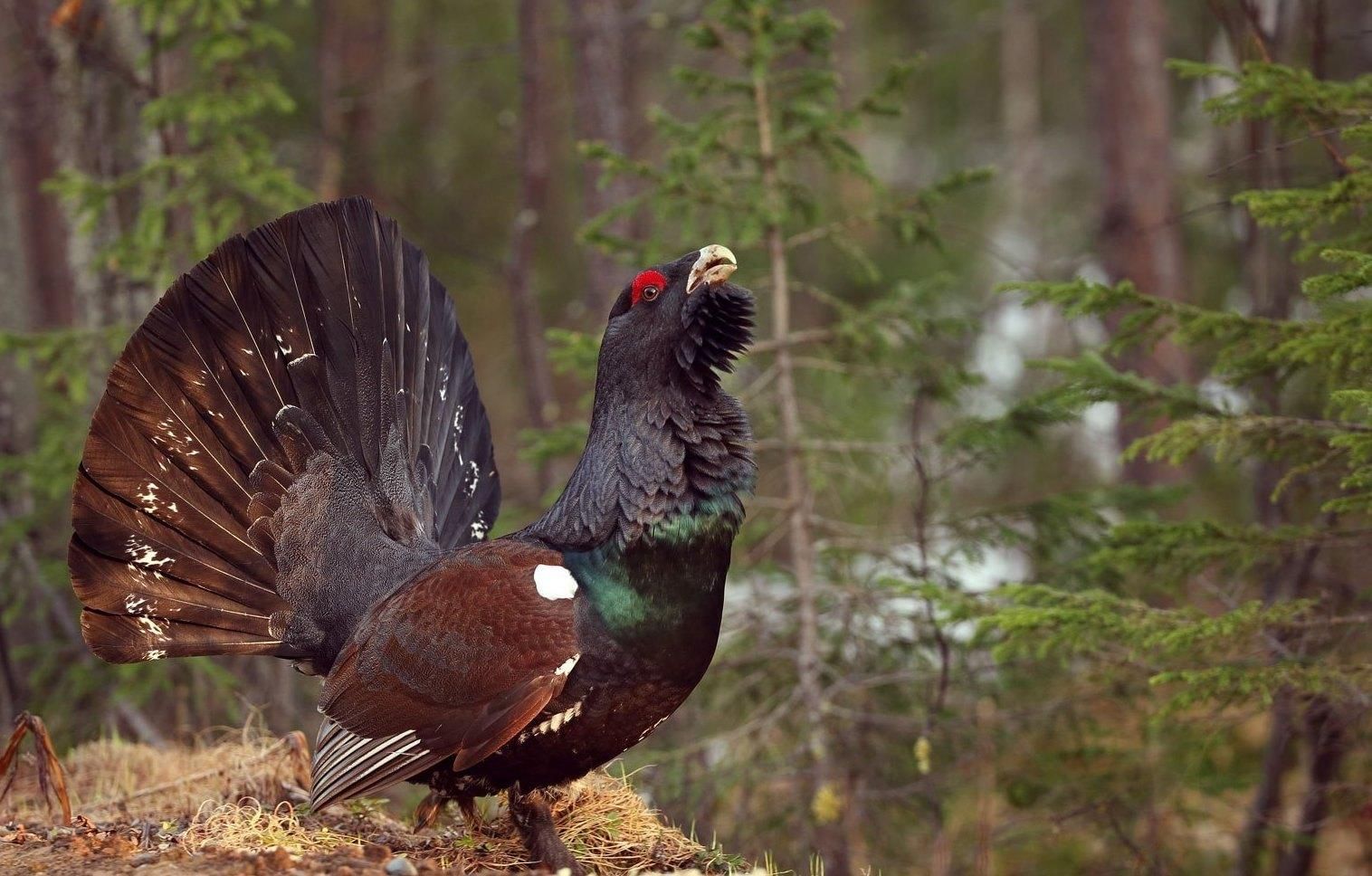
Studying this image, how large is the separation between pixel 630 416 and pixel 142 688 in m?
4.54

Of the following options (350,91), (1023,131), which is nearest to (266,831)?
(350,91)

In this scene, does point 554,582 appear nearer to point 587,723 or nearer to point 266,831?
point 587,723

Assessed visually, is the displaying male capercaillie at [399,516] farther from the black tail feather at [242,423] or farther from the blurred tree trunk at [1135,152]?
the blurred tree trunk at [1135,152]

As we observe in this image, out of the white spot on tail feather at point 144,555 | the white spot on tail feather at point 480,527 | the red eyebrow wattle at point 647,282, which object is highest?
the red eyebrow wattle at point 647,282

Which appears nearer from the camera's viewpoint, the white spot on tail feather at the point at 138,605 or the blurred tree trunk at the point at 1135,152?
the white spot on tail feather at the point at 138,605

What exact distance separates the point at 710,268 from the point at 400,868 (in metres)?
2.09

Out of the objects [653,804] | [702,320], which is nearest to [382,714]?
[702,320]

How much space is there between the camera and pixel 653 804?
6691 mm

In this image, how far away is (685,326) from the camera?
170 inches

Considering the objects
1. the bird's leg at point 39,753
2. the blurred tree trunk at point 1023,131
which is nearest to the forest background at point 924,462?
the bird's leg at point 39,753

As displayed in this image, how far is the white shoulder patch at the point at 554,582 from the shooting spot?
423 centimetres

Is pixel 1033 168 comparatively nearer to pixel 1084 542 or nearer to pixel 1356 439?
pixel 1084 542


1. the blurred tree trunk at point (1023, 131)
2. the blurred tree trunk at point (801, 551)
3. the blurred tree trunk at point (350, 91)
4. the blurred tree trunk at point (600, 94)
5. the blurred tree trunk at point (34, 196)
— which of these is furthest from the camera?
the blurred tree trunk at point (1023, 131)

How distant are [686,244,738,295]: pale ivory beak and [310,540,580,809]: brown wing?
1.03m
